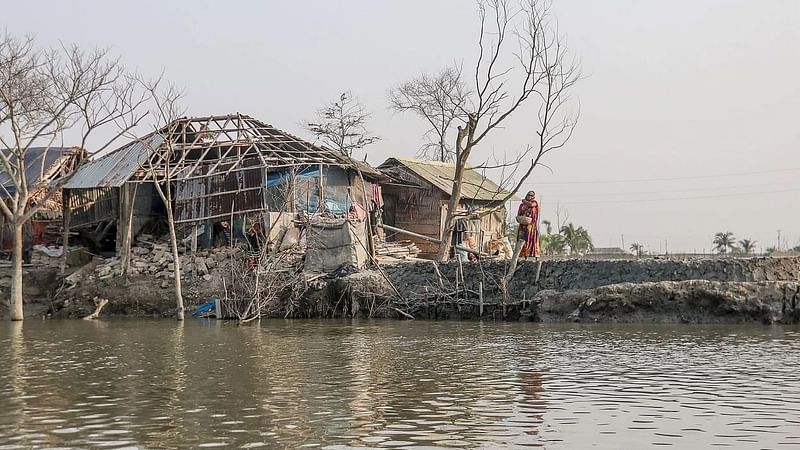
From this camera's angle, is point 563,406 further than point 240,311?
No

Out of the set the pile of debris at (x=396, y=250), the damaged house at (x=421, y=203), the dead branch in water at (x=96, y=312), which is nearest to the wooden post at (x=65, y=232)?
the dead branch in water at (x=96, y=312)

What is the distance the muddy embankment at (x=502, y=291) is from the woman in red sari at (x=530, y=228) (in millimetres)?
1058

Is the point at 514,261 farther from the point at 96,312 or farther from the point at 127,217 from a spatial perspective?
the point at 127,217

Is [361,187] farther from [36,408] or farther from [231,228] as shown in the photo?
[36,408]

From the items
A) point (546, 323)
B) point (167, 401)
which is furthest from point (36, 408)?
point (546, 323)

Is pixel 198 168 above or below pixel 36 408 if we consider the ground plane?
above

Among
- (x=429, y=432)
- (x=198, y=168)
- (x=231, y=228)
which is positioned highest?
(x=198, y=168)

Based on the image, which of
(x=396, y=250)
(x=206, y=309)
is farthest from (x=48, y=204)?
(x=396, y=250)

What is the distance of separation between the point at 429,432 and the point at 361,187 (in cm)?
2210

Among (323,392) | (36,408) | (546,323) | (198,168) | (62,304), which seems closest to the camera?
(36,408)

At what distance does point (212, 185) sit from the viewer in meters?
27.3

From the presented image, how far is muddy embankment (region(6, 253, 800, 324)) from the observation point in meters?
20.0

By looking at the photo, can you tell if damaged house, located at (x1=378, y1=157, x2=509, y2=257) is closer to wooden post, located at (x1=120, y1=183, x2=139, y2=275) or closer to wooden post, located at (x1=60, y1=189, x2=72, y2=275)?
wooden post, located at (x1=120, y1=183, x2=139, y2=275)

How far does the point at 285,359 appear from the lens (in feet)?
43.4
